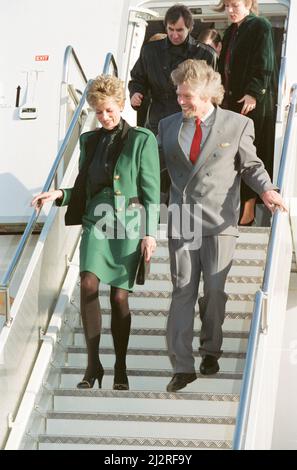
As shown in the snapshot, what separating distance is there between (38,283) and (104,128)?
0.90 meters

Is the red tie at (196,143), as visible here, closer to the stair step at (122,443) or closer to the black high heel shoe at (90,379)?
the black high heel shoe at (90,379)

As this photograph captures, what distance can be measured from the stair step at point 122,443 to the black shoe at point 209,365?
408 mm

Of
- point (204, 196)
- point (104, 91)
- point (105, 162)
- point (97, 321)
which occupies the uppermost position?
point (104, 91)

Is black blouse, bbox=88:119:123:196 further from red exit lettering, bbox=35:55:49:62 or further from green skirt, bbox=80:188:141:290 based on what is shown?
red exit lettering, bbox=35:55:49:62

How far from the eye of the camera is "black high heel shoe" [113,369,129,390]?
233 inches

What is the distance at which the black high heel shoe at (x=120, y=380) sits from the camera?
5918mm

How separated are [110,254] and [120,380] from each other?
0.64 meters

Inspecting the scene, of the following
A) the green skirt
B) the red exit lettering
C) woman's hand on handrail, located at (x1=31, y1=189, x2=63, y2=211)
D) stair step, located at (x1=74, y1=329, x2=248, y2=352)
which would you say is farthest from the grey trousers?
the red exit lettering

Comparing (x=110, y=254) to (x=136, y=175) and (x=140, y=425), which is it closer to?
(x=136, y=175)

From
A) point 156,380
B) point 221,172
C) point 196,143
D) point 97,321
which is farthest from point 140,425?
point 196,143

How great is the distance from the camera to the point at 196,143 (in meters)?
6.05

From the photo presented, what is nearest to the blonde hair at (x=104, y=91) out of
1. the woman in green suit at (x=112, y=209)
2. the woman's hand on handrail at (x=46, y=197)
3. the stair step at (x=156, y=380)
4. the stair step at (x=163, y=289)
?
the woman in green suit at (x=112, y=209)

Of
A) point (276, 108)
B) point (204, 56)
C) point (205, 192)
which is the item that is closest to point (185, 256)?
point (205, 192)

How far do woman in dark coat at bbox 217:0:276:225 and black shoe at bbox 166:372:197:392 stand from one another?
1.79 meters
